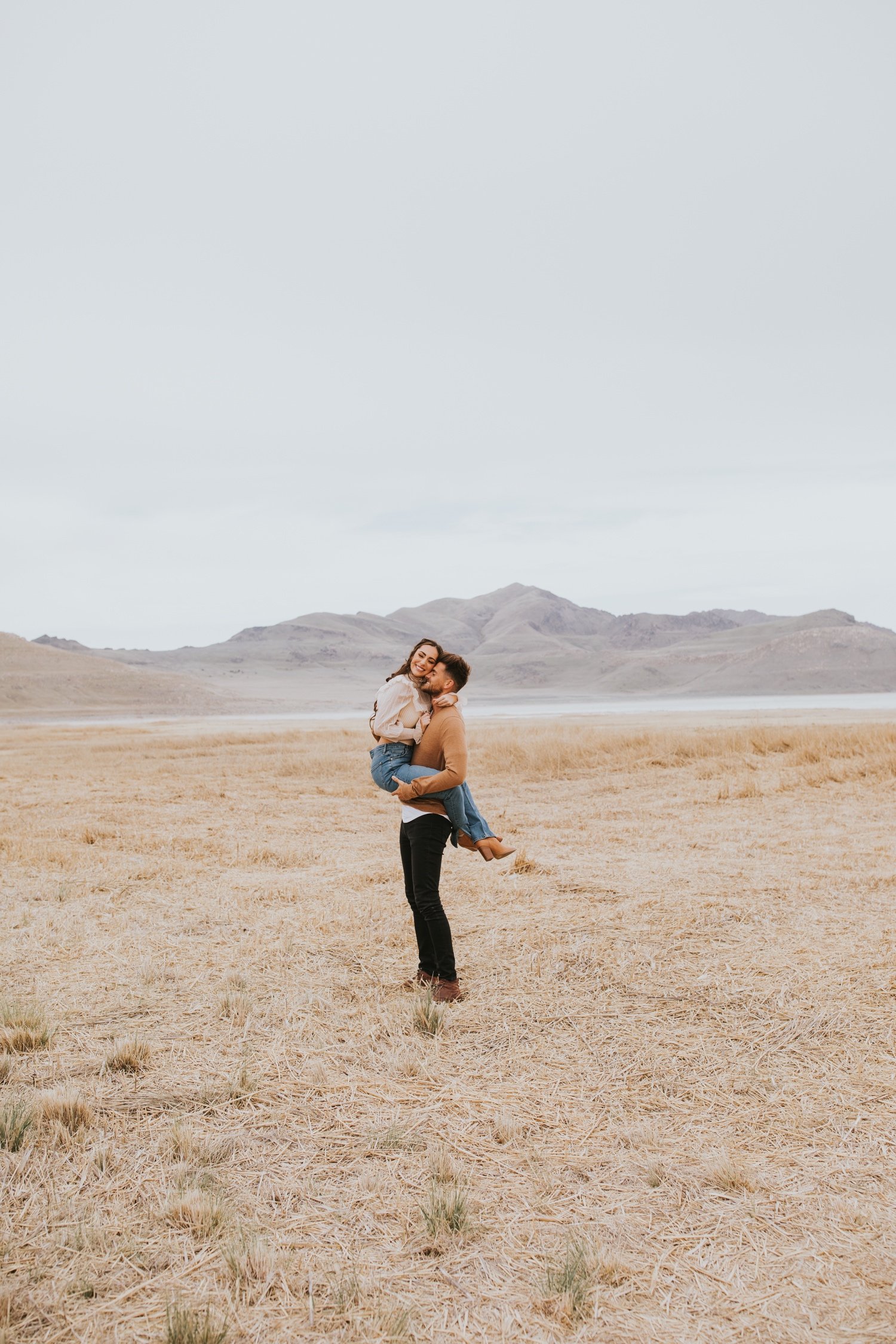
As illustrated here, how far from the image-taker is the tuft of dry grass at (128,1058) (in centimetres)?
430

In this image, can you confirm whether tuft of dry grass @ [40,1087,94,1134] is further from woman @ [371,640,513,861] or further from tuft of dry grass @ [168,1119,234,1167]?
woman @ [371,640,513,861]

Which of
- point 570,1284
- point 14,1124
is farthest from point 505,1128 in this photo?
point 14,1124

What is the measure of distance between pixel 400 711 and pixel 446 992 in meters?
1.67

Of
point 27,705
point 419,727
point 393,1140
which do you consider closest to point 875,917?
point 419,727

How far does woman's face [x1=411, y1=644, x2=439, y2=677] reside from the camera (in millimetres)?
5113

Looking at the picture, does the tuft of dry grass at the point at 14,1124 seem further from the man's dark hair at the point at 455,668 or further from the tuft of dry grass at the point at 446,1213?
the man's dark hair at the point at 455,668

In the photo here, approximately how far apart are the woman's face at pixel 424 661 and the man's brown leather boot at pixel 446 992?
6.00 feet

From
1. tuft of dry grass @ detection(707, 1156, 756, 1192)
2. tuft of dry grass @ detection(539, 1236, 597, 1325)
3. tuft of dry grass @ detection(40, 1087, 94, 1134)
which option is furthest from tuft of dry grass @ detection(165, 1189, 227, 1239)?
tuft of dry grass @ detection(707, 1156, 756, 1192)

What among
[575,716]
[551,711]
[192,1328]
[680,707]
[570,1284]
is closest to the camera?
[192,1328]

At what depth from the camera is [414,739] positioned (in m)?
5.16

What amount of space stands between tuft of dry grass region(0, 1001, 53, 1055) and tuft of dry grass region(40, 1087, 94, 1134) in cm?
84

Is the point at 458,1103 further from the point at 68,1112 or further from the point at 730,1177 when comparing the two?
the point at 68,1112

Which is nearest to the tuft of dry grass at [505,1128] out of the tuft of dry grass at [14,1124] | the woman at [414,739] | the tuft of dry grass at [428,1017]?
the tuft of dry grass at [428,1017]

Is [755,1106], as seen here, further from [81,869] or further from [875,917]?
[81,869]
